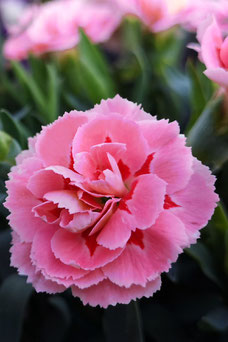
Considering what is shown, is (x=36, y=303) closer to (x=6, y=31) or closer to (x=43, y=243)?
(x=43, y=243)

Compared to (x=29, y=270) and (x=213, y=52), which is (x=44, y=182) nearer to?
(x=29, y=270)

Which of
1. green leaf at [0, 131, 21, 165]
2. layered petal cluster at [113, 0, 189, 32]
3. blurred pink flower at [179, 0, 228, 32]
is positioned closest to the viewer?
green leaf at [0, 131, 21, 165]

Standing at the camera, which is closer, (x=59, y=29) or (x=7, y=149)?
(x=7, y=149)

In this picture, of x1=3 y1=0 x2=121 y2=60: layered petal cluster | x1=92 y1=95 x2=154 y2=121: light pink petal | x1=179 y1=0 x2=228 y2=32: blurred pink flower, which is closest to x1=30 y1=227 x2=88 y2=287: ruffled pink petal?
x1=92 y1=95 x2=154 y2=121: light pink petal

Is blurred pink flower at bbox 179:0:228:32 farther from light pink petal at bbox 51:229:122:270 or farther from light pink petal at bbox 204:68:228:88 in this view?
light pink petal at bbox 51:229:122:270

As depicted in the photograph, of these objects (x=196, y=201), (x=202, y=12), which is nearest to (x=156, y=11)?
(x=202, y=12)

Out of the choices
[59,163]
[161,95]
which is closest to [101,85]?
[161,95]
